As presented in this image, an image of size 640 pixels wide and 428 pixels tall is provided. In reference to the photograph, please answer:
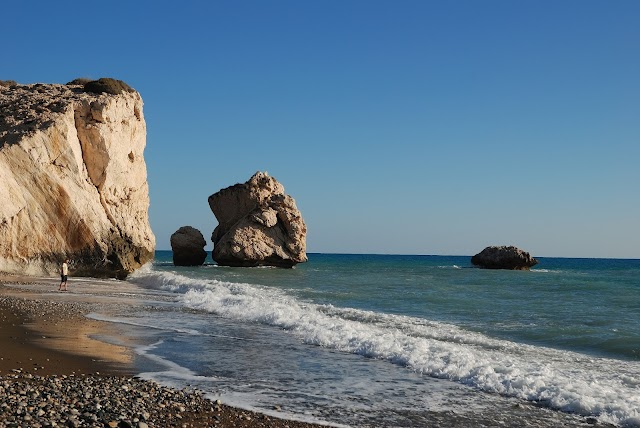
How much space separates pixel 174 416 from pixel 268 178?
52342 millimetres

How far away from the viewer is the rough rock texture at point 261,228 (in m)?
55.3

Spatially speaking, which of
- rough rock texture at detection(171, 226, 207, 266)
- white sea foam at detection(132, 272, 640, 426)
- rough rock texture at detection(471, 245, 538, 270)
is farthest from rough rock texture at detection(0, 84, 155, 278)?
rough rock texture at detection(471, 245, 538, 270)

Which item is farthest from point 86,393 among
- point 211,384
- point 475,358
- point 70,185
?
point 70,185

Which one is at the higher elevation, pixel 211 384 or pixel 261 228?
pixel 261 228

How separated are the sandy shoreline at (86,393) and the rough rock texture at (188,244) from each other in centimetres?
4711

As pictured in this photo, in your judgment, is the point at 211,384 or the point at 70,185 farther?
the point at 70,185

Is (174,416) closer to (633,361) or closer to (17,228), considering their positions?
(633,361)

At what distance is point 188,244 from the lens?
5906 centimetres

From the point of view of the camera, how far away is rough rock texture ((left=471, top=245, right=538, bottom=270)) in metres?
66.5

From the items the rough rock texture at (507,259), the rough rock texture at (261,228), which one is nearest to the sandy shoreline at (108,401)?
the rough rock texture at (261,228)

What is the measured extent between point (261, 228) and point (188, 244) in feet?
26.7

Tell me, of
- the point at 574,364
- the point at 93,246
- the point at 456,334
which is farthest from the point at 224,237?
the point at 574,364

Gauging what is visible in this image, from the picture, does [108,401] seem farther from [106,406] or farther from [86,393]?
[86,393]

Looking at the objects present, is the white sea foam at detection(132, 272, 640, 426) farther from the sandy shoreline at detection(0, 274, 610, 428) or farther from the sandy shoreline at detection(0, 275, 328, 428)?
the sandy shoreline at detection(0, 275, 328, 428)
